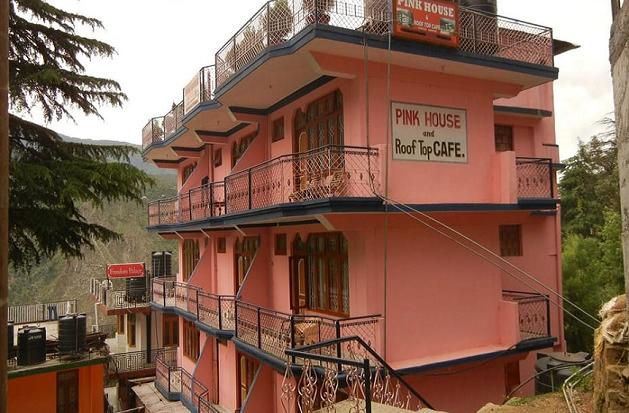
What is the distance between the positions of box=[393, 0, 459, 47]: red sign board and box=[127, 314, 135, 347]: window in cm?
3052

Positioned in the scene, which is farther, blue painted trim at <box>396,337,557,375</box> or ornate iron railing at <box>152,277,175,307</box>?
ornate iron railing at <box>152,277,175,307</box>

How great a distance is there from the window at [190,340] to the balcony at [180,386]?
0.76 m

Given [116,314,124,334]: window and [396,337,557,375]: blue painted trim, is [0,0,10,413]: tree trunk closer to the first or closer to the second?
[396,337,557,375]: blue painted trim

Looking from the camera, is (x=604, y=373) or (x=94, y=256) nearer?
(x=604, y=373)

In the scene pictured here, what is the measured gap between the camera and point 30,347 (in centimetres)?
1694

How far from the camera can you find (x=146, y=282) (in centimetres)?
3312

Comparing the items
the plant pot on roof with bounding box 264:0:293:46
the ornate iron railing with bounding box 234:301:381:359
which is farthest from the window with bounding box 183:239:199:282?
the plant pot on roof with bounding box 264:0:293:46

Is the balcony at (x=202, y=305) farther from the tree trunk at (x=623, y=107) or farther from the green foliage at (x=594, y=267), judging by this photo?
the green foliage at (x=594, y=267)

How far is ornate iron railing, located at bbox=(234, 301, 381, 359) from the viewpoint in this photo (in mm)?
10609

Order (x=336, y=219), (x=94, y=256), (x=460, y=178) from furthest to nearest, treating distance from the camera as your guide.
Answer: (x=94, y=256), (x=460, y=178), (x=336, y=219)

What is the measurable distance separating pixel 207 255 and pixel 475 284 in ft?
38.6

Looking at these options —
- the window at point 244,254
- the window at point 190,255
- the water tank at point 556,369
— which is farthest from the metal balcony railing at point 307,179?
the window at point 190,255

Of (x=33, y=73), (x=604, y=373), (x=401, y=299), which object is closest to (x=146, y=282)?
(x=33, y=73)

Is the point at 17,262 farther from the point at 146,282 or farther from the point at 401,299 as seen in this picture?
the point at 146,282
